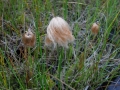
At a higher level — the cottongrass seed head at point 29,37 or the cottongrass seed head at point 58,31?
the cottongrass seed head at point 58,31

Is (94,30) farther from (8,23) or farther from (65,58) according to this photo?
(8,23)

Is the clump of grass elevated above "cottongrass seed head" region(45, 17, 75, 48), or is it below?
below

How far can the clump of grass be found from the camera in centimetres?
97

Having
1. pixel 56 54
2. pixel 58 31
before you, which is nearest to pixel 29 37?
pixel 58 31

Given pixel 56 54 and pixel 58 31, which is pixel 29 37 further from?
pixel 56 54

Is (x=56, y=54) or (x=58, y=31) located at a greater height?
(x=58, y=31)

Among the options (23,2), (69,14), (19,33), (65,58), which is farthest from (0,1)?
(65,58)

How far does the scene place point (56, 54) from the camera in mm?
1145

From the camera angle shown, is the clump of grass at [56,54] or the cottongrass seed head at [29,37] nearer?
the cottongrass seed head at [29,37]

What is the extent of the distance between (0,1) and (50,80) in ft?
1.89

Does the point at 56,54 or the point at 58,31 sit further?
the point at 56,54

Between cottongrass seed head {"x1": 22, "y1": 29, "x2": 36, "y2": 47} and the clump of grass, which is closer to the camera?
cottongrass seed head {"x1": 22, "y1": 29, "x2": 36, "y2": 47}

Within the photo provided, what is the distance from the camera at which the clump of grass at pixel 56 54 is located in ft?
3.17

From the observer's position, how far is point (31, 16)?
4.31 ft
